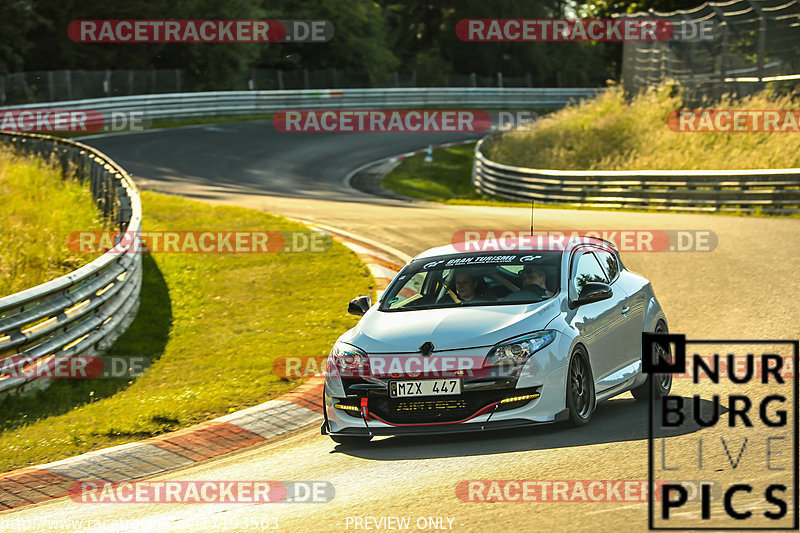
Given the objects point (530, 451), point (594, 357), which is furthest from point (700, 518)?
point (594, 357)

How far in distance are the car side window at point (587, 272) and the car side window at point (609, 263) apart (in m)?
0.12

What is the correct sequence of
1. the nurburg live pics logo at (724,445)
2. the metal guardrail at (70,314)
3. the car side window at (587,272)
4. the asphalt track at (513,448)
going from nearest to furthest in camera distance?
the nurburg live pics logo at (724,445) → the asphalt track at (513,448) → the car side window at (587,272) → the metal guardrail at (70,314)

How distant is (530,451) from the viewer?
7.42 meters

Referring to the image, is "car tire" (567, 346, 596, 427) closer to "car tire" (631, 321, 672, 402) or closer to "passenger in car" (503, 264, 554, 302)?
"passenger in car" (503, 264, 554, 302)

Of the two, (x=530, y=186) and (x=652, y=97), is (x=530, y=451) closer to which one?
(x=530, y=186)

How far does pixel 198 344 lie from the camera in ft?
42.1

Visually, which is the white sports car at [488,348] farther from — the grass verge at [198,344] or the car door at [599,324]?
the grass verge at [198,344]

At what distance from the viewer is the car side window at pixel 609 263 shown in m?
9.66

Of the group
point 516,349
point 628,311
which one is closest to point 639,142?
point 628,311

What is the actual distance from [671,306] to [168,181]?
19.6m

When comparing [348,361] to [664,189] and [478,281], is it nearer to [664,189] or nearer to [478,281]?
[478,281]

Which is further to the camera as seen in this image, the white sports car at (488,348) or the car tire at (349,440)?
the car tire at (349,440)

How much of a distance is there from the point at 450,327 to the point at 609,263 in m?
2.45

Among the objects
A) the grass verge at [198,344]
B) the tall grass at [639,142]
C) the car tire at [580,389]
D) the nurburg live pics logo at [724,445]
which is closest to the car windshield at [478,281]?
the car tire at [580,389]
